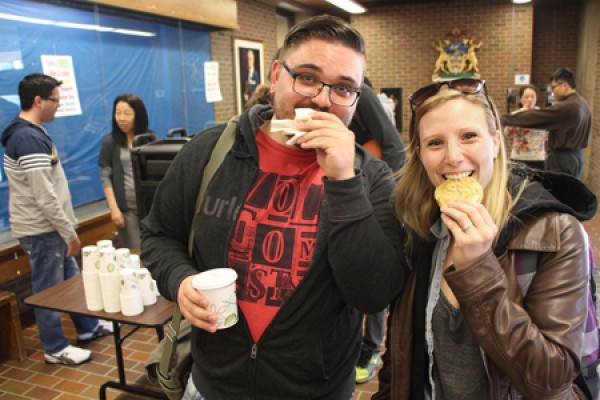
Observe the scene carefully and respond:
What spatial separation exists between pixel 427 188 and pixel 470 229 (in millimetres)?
313

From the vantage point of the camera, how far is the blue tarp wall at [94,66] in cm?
441

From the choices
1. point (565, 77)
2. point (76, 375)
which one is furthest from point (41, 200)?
point (565, 77)

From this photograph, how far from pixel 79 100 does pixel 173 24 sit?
8.10 feet

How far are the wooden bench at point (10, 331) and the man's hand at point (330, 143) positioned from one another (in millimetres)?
3536

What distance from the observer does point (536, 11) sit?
11.8 meters

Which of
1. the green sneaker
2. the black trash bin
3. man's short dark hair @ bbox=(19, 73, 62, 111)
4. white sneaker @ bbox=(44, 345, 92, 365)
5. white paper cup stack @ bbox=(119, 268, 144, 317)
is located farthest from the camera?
white sneaker @ bbox=(44, 345, 92, 365)

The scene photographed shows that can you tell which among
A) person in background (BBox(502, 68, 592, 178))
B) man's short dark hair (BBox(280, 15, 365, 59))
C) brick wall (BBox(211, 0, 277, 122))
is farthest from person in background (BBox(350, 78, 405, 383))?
brick wall (BBox(211, 0, 277, 122))

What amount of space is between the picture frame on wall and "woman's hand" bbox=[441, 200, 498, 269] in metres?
8.10

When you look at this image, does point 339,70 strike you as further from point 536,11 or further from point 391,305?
point 536,11

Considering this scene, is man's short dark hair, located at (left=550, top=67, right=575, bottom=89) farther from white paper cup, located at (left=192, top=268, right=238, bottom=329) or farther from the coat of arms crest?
white paper cup, located at (left=192, top=268, right=238, bottom=329)

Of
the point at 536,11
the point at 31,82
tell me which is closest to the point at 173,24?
the point at 31,82

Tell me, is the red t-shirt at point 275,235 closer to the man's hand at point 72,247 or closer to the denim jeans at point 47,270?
the man's hand at point 72,247

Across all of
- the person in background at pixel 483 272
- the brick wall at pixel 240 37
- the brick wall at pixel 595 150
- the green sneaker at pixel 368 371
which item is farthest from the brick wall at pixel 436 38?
the person in background at pixel 483 272

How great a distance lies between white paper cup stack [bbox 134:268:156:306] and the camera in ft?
8.63
